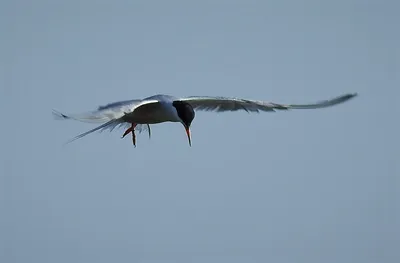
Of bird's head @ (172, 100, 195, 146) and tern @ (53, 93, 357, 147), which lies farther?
bird's head @ (172, 100, 195, 146)

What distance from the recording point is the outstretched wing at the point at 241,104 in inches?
840

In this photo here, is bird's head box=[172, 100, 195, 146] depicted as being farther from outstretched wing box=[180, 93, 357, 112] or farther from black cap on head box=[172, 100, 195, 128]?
outstretched wing box=[180, 93, 357, 112]

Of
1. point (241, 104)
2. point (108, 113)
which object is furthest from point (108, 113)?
point (241, 104)

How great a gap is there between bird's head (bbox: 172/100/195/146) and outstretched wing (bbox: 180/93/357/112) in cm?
28

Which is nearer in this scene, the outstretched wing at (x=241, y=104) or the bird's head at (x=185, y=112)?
A: the bird's head at (x=185, y=112)

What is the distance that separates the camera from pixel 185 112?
20938 mm

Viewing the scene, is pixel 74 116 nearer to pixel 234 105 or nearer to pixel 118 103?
pixel 118 103

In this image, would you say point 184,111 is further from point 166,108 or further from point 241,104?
point 241,104

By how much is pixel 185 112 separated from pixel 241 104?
2.03 meters

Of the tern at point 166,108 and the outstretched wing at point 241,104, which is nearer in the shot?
the tern at point 166,108

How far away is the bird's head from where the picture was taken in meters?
20.9

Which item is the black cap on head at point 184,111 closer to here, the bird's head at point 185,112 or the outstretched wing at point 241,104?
the bird's head at point 185,112

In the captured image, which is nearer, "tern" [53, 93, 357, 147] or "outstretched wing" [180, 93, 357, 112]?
"tern" [53, 93, 357, 147]

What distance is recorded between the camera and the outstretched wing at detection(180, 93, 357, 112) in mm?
21344
